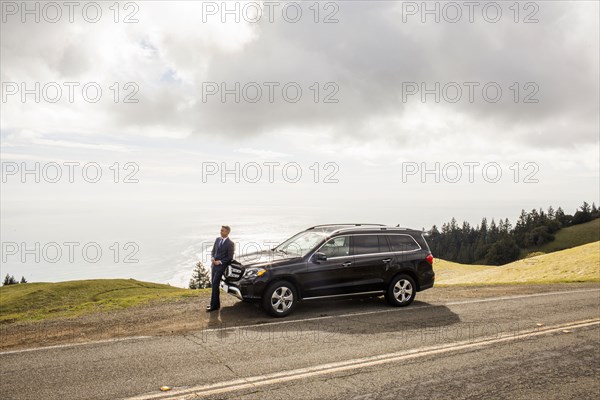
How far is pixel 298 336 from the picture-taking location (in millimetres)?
8047

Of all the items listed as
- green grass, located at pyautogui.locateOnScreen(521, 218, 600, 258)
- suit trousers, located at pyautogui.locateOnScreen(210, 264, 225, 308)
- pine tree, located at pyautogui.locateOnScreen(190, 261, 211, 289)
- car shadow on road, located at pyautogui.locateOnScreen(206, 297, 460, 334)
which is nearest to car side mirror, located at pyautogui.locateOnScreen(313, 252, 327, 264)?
car shadow on road, located at pyautogui.locateOnScreen(206, 297, 460, 334)

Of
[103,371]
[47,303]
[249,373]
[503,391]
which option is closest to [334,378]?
[249,373]

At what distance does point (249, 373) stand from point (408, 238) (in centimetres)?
687

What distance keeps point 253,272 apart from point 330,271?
195 cm

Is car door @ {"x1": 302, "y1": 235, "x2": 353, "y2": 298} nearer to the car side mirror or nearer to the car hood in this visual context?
the car side mirror

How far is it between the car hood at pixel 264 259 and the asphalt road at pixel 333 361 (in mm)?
1312

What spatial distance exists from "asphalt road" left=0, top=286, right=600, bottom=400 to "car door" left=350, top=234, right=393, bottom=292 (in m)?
0.83

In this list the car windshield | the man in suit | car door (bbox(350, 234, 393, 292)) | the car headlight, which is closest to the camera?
the car headlight

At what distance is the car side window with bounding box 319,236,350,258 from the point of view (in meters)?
10.2

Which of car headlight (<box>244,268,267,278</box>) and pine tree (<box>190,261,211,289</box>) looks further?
pine tree (<box>190,261,211,289</box>)

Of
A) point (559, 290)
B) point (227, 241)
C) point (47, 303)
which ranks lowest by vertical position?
point (47, 303)

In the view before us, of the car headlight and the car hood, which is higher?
the car hood

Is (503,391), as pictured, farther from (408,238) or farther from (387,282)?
Result: (408,238)

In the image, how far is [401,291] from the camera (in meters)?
11.0
